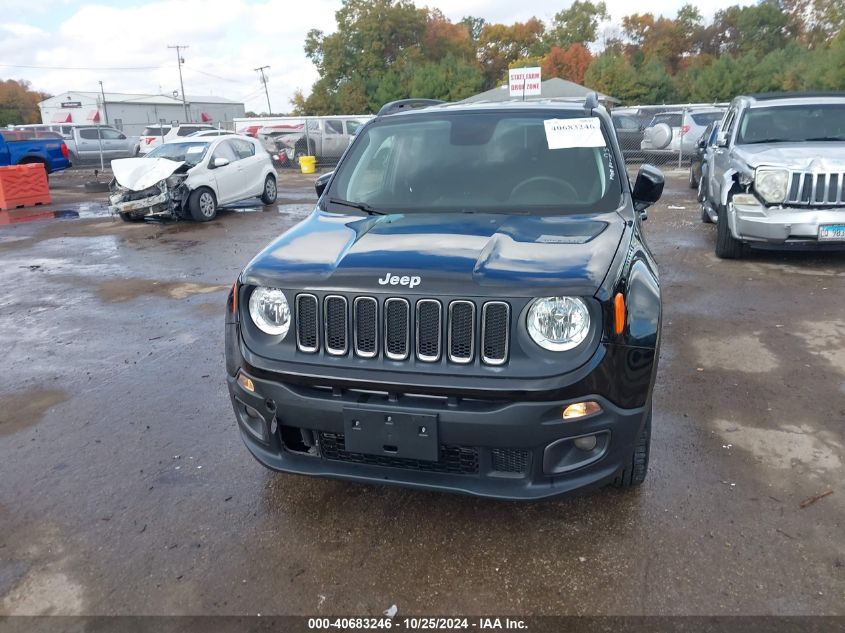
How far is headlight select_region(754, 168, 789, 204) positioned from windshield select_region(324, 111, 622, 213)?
3.99m

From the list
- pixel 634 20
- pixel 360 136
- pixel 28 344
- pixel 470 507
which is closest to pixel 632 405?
pixel 470 507

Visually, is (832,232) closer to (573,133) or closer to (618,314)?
(573,133)

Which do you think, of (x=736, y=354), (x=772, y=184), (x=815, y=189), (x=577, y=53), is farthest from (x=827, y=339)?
(x=577, y=53)

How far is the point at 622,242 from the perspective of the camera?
9.88ft

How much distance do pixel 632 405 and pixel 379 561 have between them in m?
1.24

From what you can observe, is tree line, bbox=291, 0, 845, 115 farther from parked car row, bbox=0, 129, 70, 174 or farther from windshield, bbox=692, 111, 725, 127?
parked car row, bbox=0, 129, 70, 174

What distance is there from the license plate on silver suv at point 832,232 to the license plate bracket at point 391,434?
602 cm

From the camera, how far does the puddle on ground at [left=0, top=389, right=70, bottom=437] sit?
14.0ft

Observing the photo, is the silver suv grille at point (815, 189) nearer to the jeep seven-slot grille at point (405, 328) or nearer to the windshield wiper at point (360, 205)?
the windshield wiper at point (360, 205)

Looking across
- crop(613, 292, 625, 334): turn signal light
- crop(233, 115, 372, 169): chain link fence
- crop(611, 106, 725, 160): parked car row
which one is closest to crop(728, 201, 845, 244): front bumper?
crop(613, 292, 625, 334): turn signal light

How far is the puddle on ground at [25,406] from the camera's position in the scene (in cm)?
427

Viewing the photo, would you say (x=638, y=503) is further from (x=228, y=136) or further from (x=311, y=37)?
(x=311, y=37)

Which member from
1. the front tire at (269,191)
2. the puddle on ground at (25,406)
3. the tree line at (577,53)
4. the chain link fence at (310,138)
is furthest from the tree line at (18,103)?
the puddle on ground at (25,406)

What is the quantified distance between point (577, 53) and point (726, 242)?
197 ft
